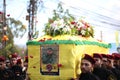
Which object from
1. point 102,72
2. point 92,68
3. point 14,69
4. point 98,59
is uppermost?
point 98,59

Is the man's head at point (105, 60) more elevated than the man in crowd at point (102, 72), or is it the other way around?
the man's head at point (105, 60)

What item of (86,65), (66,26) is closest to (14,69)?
(66,26)

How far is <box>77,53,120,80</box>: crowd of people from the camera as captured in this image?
29.6 feet

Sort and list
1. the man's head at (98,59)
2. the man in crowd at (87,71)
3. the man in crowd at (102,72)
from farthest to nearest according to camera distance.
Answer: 1. the man's head at (98,59)
2. the man in crowd at (102,72)
3. the man in crowd at (87,71)

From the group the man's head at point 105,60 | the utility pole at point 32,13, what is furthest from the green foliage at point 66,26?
the utility pole at point 32,13

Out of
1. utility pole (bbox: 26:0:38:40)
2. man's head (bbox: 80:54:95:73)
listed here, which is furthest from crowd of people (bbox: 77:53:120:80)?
utility pole (bbox: 26:0:38:40)

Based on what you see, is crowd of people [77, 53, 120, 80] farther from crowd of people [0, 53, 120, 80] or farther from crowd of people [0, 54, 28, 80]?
crowd of people [0, 54, 28, 80]

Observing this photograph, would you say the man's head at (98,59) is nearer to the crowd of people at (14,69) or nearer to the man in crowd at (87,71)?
the man in crowd at (87,71)

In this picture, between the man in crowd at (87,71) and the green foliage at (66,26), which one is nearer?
the man in crowd at (87,71)

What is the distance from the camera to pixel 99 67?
10.5m

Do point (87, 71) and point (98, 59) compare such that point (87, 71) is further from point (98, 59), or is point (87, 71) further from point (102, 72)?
point (98, 59)

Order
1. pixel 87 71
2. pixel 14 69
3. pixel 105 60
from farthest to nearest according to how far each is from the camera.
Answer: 1. pixel 14 69
2. pixel 105 60
3. pixel 87 71

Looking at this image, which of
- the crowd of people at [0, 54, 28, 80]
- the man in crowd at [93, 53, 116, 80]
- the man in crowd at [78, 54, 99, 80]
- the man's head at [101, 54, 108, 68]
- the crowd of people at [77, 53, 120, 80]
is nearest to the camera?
the man in crowd at [78, 54, 99, 80]

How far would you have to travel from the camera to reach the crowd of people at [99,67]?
29.6 feet
